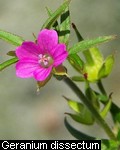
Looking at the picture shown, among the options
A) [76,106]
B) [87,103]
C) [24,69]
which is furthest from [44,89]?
[24,69]

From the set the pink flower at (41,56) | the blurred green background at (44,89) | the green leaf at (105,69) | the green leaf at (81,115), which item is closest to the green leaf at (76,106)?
the green leaf at (81,115)

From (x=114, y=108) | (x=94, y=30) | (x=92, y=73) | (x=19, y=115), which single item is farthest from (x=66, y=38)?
(x=94, y=30)

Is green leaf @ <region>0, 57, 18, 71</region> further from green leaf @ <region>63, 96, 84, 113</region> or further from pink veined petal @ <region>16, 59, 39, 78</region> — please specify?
green leaf @ <region>63, 96, 84, 113</region>

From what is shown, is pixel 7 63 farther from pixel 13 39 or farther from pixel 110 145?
pixel 110 145

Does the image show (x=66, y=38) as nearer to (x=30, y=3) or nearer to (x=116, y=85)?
(x=116, y=85)

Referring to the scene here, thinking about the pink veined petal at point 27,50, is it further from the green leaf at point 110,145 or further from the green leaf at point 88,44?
the green leaf at point 110,145

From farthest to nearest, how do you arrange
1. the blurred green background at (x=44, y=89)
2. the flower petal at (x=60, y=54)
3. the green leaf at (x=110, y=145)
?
1. the blurred green background at (x=44, y=89)
2. the green leaf at (x=110, y=145)
3. the flower petal at (x=60, y=54)
